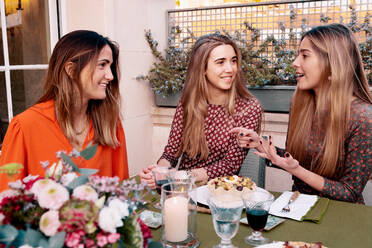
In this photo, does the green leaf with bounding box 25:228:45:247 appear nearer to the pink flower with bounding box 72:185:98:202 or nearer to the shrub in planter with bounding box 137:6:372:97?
the pink flower with bounding box 72:185:98:202

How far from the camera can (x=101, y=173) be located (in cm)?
186

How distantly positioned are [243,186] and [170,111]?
2017mm

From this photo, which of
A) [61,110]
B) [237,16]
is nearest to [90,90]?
[61,110]

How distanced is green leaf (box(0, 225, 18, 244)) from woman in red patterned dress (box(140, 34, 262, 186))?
4.83ft

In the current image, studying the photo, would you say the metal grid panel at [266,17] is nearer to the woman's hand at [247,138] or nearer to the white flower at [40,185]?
the woman's hand at [247,138]

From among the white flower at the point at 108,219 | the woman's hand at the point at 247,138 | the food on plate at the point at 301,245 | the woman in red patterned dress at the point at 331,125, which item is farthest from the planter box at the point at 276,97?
the white flower at the point at 108,219

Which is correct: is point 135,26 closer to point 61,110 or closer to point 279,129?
point 279,129

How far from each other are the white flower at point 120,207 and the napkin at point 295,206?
2.54 ft

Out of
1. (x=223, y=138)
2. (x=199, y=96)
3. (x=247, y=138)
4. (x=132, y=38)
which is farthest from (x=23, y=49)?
(x=247, y=138)

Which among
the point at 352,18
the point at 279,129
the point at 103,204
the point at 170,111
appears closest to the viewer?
the point at 103,204

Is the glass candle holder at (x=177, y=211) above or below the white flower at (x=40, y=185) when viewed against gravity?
below

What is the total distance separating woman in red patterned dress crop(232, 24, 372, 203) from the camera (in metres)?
1.72

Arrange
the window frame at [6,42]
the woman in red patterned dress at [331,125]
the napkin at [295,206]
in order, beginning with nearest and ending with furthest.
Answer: the napkin at [295,206] → the woman in red patterned dress at [331,125] → the window frame at [6,42]

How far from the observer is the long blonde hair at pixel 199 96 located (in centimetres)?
219
